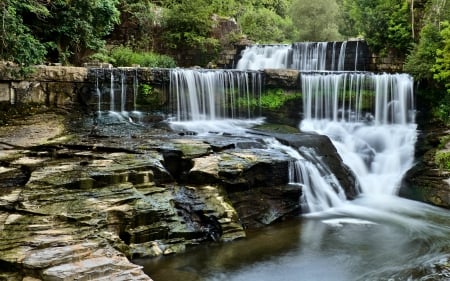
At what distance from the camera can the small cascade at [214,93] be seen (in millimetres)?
13922

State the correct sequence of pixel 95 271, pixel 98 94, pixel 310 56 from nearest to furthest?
1. pixel 95 271
2. pixel 98 94
3. pixel 310 56

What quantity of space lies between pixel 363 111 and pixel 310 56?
4.75 m

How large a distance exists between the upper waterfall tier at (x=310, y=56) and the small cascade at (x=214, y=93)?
4.39 m

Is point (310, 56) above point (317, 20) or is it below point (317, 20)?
below

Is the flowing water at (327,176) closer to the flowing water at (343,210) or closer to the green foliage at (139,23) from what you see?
the flowing water at (343,210)

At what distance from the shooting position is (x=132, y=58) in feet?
56.0

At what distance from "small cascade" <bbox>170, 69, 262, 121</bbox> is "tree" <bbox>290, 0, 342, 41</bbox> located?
1438 cm

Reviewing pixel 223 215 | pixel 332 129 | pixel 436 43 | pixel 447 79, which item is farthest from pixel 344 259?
pixel 436 43

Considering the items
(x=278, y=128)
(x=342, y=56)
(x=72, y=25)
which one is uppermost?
(x=72, y=25)

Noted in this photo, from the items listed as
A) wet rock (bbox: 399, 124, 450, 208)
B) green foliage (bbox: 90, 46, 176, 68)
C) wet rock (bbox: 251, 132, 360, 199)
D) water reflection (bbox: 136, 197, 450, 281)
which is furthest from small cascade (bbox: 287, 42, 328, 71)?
water reflection (bbox: 136, 197, 450, 281)

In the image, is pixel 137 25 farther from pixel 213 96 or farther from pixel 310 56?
pixel 310 56

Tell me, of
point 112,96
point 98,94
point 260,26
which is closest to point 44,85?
point 98,94

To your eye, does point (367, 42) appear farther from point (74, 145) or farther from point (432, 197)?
point (74, 145)

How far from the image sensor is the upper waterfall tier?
707 inches
